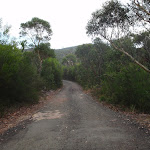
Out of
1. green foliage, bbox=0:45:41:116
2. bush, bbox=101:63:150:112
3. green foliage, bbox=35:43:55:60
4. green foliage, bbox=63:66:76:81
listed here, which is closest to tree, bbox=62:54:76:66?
green foliage, bbox=63:66:76:81

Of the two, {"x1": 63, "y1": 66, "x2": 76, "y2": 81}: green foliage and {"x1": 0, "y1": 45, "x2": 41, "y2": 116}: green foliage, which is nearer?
Answer: {"x1": 0, "y1": 45, "x2": 41, "y2": 116}: green foliage

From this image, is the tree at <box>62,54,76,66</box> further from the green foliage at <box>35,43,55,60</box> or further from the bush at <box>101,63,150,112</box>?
the bush at <box>101,63,150,112</box>

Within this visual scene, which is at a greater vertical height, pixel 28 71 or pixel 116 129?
pixel 28 71

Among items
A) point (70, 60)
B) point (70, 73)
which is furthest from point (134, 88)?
point (70, 60)

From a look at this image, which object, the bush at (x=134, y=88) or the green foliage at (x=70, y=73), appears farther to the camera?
the green foliage at (x=70, y=73)

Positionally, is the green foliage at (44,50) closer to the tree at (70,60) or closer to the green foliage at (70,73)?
the green foliage at (70,73)

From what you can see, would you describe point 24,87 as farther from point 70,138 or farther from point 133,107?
point 133,107

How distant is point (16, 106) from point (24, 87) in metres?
1.48

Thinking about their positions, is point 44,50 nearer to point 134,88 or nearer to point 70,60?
point 134,88

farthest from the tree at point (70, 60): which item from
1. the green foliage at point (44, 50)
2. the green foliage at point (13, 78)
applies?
the green foliage at point (13, 78)

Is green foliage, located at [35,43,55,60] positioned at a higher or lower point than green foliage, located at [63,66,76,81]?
higher

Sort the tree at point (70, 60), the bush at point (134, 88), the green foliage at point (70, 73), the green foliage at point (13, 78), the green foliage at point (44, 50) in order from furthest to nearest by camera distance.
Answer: the tree at point (70, 60) < the green foliage at point (70, 73) < the green foliage at point (44, 50) < the green foliage at point (13, 78) < the bush at point (134, 88)

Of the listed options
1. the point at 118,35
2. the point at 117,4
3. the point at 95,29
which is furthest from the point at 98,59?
the point at 117,4

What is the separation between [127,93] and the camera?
9.20m
